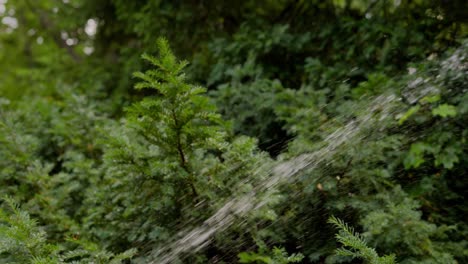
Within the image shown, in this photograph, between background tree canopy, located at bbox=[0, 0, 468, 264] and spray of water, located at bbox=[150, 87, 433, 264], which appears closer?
background tree canopy, located at bbox=[0, 0, 468, 264]

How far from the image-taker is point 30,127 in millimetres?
5113

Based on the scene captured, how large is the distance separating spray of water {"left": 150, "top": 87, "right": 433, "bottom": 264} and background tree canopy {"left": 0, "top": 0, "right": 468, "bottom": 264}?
12mm

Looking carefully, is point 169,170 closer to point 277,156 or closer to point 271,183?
point 271,183

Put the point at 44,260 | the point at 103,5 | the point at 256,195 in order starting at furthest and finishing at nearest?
the point at 103,5 < the point at 256,195 < the point at 44,260

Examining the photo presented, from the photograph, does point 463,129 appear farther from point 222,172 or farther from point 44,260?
point 44,260

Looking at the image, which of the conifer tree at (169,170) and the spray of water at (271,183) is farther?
the spray of water at (271,183)

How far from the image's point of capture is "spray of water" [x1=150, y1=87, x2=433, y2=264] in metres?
2.87

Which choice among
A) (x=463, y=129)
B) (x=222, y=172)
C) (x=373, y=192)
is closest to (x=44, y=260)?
(x=222, y=172)

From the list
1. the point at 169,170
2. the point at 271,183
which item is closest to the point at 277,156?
the point at 271,183

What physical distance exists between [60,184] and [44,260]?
2.04 meters

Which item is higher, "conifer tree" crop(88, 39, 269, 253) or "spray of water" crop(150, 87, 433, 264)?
"conifer tree" crop(88, 39, 269, 253)

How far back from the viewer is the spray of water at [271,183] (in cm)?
287

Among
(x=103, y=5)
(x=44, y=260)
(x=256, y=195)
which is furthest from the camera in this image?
(x=103, y=5)

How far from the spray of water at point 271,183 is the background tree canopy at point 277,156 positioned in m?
0.01
